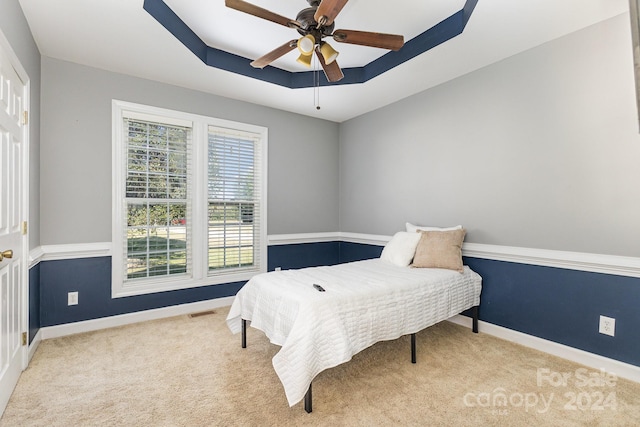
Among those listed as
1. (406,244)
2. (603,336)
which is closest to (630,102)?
(603,336)

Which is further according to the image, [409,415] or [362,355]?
[362,355]

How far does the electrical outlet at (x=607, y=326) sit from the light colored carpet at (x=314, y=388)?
0.31 meters

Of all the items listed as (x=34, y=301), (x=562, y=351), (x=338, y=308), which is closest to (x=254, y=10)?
(x=338, y=308)

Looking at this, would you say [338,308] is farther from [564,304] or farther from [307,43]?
[564,304]

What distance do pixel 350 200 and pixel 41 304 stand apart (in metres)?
3.70

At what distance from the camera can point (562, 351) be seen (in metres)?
2.40

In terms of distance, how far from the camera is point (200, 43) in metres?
2.80

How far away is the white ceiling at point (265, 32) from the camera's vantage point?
212 centimetres

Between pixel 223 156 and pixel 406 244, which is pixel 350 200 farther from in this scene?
pixel 223 156

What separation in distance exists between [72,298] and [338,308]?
8.72ft

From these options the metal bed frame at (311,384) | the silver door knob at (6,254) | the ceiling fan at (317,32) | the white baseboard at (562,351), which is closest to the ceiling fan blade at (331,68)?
the ceiling fan at (317,32)

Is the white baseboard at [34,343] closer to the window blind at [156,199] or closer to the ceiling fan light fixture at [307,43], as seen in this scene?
the window blind at [156,199]

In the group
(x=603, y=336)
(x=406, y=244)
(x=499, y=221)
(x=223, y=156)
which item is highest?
(x=223, y=156)

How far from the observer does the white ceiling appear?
83.5 inches
